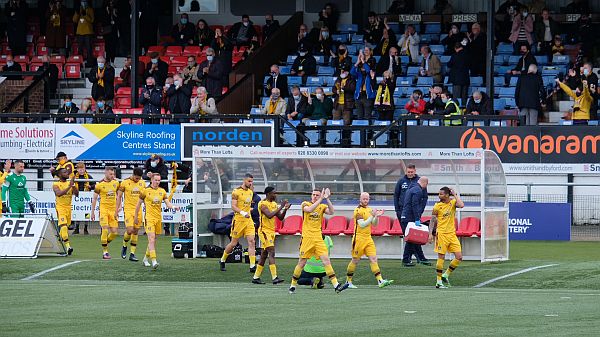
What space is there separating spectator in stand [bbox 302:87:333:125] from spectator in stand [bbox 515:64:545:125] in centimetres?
516

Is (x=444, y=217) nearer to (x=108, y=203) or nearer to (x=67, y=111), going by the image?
(x=108, y=203)

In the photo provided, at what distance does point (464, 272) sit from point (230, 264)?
15.8ft

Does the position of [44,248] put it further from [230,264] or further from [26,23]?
[26,23]

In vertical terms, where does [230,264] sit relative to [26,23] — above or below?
below

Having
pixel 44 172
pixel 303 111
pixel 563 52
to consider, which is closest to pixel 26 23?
pixel 44 172

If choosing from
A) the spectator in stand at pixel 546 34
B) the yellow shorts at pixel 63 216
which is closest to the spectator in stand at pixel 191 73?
the spectator in stand at pixel 546 34

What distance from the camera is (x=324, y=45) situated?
137ft

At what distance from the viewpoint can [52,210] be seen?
120 ft

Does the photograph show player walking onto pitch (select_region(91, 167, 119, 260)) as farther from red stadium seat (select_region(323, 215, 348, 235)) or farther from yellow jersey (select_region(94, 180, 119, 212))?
red stadium seat (select_region(323, 215, 348, 235))

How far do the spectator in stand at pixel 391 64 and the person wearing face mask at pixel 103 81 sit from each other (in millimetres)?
8148

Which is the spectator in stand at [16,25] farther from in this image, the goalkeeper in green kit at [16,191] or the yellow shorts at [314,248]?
the yellow shorts at [314,248]

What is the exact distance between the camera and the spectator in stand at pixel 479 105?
35.6 m

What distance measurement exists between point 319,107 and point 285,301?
16994 millimetres

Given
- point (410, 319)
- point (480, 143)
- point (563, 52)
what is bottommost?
point (410, 319)
